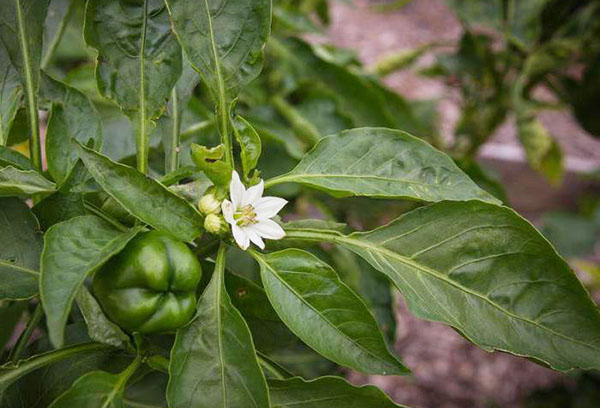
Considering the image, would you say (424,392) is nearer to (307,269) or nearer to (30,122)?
(307,269)

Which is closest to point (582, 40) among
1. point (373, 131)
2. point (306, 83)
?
point (306, 83)

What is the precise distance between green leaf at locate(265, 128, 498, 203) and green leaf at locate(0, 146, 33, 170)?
25 centimetres

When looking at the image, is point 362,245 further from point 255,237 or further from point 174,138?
point 174,138

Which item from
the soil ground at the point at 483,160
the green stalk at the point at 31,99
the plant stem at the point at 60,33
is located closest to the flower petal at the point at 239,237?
the green stalk at the point at 31,99

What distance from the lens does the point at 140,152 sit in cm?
61

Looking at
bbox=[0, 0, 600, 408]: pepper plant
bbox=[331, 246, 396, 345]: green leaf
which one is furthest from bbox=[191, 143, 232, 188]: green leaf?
bbox=[331, 246, 396, 345]: green leaf

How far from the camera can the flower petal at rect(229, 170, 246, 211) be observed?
1.86ft

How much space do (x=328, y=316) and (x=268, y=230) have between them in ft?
0.36

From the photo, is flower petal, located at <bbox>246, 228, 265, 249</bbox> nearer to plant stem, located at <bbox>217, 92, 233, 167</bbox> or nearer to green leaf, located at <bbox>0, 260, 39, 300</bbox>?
plant stem, located at <bbox>217, 92, 233, 167</bbox>

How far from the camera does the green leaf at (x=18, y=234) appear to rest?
1.83ft

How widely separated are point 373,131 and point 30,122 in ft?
1.23

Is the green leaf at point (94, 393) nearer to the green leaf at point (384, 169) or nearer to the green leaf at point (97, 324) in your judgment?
the green leaf at point (97, 324)

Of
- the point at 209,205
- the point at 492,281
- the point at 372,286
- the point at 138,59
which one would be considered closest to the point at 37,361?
the point at 209,205

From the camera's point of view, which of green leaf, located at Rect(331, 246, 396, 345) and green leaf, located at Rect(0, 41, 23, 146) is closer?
green leaf, located at Rect(0, 41, 23, 146)
